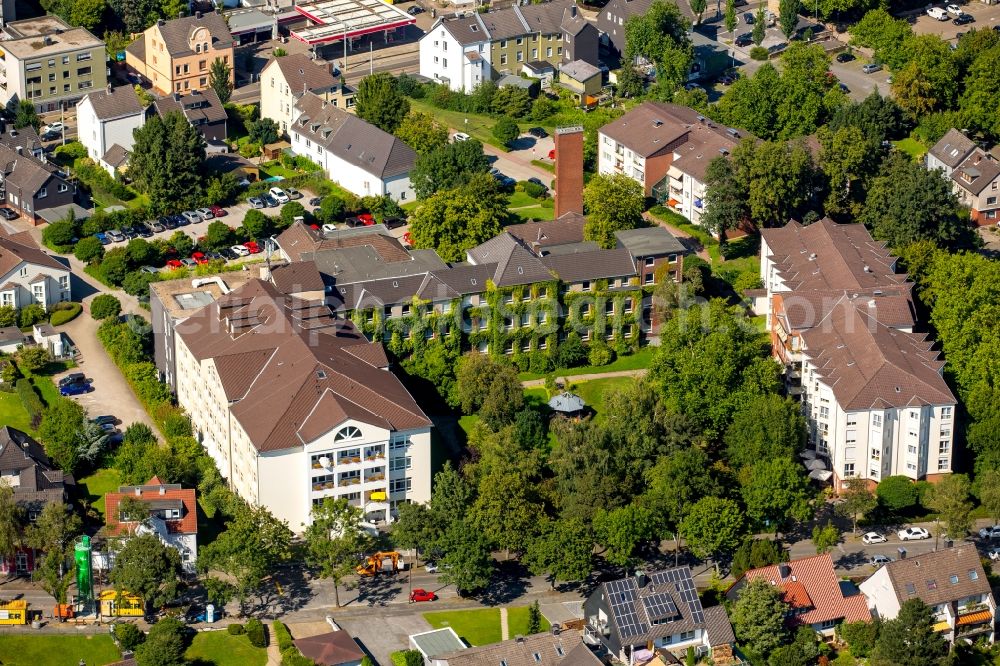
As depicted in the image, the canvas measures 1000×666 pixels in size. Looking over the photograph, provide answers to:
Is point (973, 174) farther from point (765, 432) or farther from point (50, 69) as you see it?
point (50, 69)

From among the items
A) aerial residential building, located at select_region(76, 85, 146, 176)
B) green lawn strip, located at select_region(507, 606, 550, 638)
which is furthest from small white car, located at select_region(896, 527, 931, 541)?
aerial residential building, located at select_region(76, 85, 146, 176)

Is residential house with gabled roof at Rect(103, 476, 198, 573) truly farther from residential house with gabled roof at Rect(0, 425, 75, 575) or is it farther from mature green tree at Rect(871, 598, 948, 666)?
mature green tree at Rect(871, 598, 948, 666)


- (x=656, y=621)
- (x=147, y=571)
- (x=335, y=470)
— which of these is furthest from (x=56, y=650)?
(x=656, y=621)

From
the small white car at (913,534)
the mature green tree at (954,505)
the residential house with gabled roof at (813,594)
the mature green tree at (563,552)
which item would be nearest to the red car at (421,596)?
the mature green tree at (563,552)

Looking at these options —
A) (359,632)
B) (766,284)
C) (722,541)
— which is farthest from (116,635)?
(766,284)

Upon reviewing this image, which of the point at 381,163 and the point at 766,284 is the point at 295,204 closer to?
the point at 381,163

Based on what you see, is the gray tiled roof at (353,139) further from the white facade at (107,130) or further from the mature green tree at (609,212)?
the mature green tree at (609,212)
